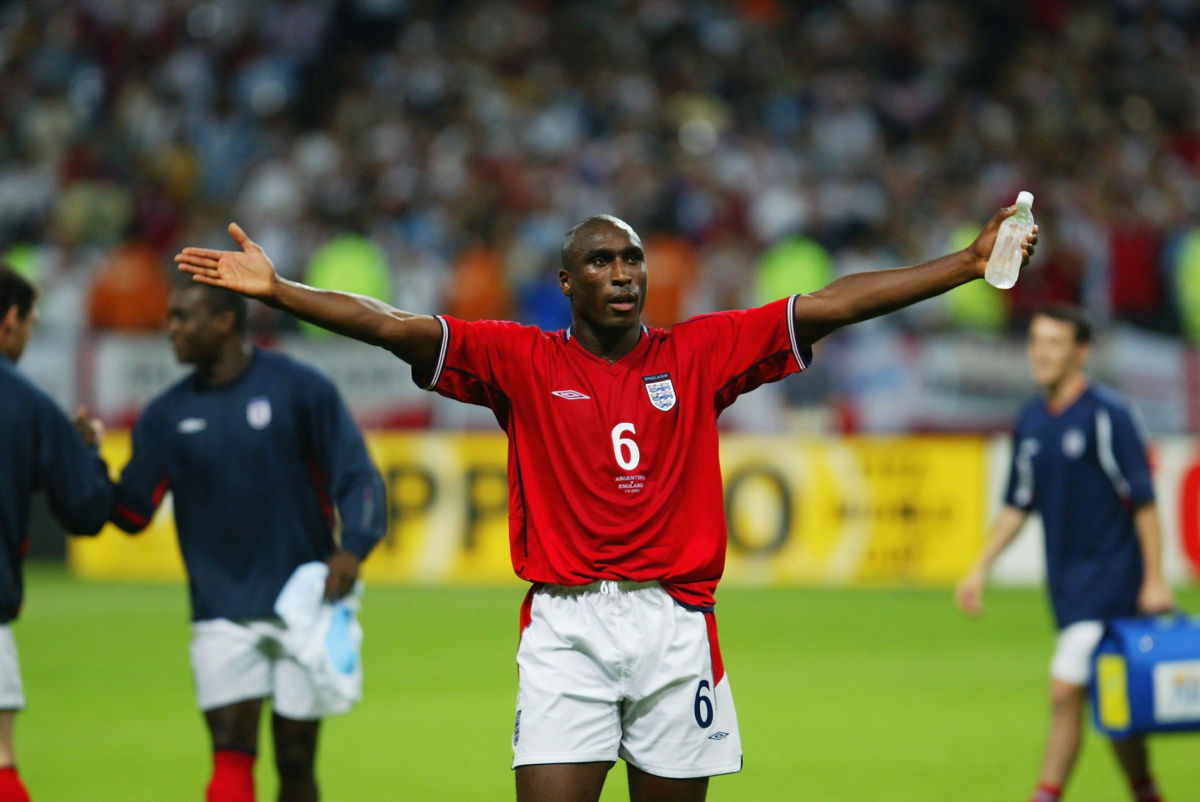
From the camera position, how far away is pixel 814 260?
56.4 ft

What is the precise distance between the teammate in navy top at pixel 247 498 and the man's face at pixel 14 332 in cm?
69

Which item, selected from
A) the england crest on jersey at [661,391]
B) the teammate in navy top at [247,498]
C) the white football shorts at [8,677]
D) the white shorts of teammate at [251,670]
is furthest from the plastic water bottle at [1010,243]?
the white football shorts at [8,677]

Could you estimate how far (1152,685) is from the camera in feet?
20.9

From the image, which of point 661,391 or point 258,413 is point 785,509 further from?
point 661,391

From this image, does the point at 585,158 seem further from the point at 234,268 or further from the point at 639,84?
the point at 234,268

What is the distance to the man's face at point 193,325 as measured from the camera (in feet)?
19.9

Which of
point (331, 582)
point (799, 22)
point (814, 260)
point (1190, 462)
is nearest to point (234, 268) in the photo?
point (331, 582)

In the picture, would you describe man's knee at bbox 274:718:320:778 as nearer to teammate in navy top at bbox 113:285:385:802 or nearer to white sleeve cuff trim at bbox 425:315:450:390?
teammate in navy top at bbox 113:285:385:802

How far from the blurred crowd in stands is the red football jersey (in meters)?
11.1

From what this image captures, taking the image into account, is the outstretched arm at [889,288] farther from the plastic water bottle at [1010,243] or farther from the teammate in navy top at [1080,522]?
the teammate in navy top at [1080,522]

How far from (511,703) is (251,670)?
3867 millimetres

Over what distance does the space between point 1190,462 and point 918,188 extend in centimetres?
566

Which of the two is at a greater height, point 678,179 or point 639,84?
point 639,84

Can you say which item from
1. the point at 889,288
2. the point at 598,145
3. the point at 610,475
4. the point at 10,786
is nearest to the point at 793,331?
the point at 889,288
